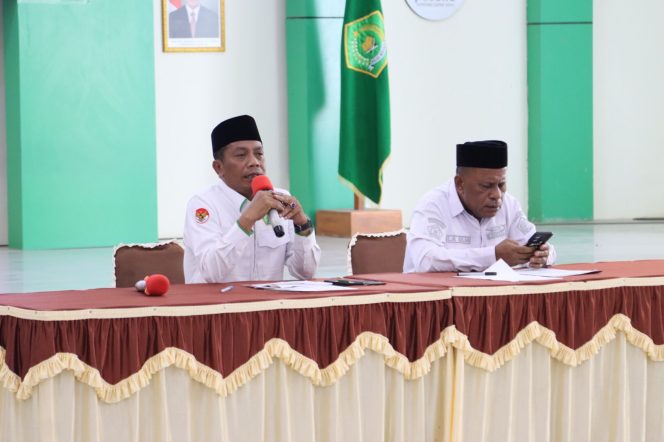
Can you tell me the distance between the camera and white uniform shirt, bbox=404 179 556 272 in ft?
13.1

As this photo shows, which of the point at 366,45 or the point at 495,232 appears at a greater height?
the point at 366,45

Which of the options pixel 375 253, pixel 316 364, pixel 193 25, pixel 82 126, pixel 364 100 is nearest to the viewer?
pixel 316 364

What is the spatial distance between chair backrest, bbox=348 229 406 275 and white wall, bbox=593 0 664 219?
9004 millimetres

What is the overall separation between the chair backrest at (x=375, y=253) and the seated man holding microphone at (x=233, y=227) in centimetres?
48

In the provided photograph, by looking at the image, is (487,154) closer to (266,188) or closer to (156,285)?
(266,188)

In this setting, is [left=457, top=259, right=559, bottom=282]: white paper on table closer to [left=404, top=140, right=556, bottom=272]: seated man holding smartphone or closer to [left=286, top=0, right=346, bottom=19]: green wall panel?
[left=404, top=140, right=556, bottom=272]: seated man holding smartphone

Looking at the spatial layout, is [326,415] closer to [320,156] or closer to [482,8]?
[320,156]

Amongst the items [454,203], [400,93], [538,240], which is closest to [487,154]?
→ [454,203]

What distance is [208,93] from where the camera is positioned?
1125 cm

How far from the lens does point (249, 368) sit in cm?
292

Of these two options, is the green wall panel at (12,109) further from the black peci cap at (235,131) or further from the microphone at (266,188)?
the microphone at (266,188)

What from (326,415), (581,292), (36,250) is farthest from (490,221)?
(36,250)

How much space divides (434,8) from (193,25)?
295 cm

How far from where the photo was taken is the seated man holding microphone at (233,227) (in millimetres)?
3688
